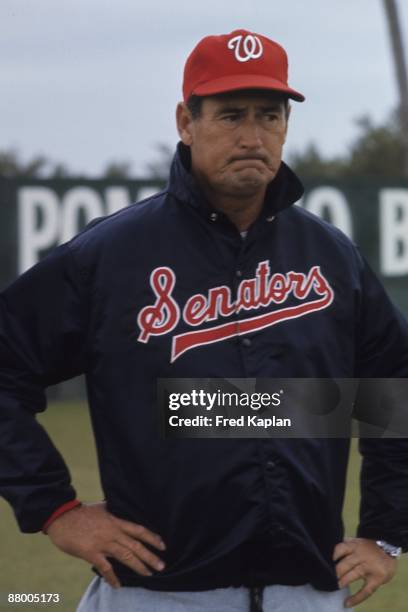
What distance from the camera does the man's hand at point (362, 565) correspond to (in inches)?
116

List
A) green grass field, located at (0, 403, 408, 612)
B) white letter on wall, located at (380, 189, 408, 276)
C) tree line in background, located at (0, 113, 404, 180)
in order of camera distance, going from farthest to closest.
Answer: tree line in background, located at (0, 113, 404, 180) → white letter on wall, located at (380, 189, 408, 276) → green grass field, located at (0, 403, 408, 612)

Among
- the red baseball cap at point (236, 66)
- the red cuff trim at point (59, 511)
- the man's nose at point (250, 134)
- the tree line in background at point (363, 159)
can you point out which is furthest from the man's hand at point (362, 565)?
the tree line in background at point (363, 159)

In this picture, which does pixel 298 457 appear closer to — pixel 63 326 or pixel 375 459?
pixel 375 459

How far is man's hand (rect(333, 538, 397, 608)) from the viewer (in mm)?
2943

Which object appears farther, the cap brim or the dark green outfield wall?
the dark green outfield wall

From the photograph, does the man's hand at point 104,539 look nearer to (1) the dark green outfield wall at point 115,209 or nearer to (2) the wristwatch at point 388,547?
(2) the wristwatch at point 388,547

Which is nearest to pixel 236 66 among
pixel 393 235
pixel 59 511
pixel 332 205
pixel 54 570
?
pixel 59 511

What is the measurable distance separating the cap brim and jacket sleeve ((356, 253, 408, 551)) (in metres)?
0.47

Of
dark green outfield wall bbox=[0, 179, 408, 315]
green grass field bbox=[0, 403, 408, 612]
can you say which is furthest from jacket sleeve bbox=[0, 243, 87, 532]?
dark green outfield wall bbox=[0, 179, 408, 315]

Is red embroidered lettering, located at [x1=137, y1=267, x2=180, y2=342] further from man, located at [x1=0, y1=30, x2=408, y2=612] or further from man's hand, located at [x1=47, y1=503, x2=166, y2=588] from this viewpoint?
man's hand, located at [x1=47, y1=503, x2=166, y2=588]

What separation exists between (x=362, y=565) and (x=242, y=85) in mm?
1084

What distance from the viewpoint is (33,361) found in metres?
2.88

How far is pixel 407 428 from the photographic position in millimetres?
3094

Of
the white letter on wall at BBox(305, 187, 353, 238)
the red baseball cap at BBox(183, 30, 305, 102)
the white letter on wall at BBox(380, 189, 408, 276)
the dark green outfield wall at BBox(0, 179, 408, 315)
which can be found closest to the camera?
the red baseball cap at BBox(183, 30, 305, 102)
